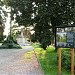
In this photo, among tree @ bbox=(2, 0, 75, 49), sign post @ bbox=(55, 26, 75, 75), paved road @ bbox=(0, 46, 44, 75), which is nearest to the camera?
sign post @ bbox=(55, 26, 75, 75)

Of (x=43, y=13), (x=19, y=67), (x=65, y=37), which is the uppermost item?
(x=43, y=13)

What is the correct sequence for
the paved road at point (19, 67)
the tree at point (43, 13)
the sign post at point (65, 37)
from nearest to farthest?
the sign post at point (65, 37) < the paved road at point (19, 67) < the tree at point (43, 13)

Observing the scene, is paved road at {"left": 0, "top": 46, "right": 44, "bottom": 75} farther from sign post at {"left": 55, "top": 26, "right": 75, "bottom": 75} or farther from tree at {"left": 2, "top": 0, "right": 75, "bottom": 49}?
tree at {"left": 2, "top": 0, "right": 75, "bottom": 49}

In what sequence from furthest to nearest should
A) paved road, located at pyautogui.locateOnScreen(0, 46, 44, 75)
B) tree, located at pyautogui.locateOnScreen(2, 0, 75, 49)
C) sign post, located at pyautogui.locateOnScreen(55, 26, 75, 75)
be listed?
tree, located at pyautogui.locateOnScreen(2, 0, 75, 49)
paved road, located at pyautogui.locateOnScreen(0, 46, 44, 75)
sign post, located at pyautogui.locateOnScreen(55, 26, 75, 75)

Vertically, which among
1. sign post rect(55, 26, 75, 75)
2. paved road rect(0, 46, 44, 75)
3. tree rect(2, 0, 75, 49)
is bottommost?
paved road rect(0, 46, 44, 75)

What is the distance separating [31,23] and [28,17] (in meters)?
0.89

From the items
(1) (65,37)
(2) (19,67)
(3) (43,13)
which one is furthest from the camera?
(3) (43,13)

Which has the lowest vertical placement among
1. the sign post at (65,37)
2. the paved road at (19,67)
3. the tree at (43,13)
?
the paved road at (19,67)

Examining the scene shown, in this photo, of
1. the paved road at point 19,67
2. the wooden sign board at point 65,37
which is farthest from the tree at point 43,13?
the wooden sign board at point 65,37

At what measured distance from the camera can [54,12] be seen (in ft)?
98.3

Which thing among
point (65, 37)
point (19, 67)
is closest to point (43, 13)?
point (19, 67)

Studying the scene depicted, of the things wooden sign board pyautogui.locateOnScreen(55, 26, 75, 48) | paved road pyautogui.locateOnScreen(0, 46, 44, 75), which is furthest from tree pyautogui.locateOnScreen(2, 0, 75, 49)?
wooden sign board pyautogui.locateOnScreen(55, 26, 75, 48)

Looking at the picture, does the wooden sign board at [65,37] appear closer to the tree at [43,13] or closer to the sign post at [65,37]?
the sign post at [65,37]

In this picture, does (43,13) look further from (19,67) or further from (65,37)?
(65,37)
